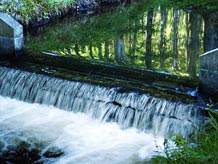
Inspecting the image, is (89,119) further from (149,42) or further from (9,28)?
(149,42)

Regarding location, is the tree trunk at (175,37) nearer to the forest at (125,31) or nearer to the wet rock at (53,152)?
the forest at (125,31)

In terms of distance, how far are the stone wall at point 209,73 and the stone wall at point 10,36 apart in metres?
4.53

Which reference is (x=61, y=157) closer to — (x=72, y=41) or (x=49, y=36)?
(x=72, y=41)

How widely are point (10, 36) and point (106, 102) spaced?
3364mm

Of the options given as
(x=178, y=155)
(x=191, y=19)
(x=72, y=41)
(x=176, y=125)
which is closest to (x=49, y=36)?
(x=72, y=41)

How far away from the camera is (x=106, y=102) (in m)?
7.07

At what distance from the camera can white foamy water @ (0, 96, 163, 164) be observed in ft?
19.9

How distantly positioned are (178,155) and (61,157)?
94.9 inches

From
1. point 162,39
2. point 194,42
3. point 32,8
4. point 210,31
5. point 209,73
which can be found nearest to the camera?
point 209,73

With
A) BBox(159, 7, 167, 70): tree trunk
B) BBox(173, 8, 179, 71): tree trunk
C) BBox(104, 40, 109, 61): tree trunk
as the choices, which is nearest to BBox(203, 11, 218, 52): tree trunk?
BBox(173, 8, 179, 71): tree trunk

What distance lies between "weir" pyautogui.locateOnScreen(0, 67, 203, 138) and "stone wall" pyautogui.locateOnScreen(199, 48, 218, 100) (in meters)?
0.58

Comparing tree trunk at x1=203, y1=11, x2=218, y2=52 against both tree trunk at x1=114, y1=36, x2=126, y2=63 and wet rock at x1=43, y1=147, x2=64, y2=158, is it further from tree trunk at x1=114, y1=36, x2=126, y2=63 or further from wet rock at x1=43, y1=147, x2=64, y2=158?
wet rock at x1=43, y1=147, x2=64, y2=158

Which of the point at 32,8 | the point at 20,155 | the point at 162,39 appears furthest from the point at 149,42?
the point at 20,155

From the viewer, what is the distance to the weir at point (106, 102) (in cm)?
640
